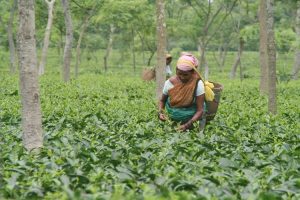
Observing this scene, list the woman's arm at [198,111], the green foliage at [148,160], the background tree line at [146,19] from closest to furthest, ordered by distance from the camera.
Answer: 1. the green foliage at [148,160]
2. the woman's arm at [198,111]
3. the background tree line at [146,19]

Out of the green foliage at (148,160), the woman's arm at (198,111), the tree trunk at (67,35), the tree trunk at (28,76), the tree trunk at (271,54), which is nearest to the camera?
the green foliage at (148,160)

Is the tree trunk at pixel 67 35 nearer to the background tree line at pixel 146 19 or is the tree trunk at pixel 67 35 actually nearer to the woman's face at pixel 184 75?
the background tree line at pixel 146 19

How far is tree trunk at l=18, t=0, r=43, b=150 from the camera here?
21.0 feet

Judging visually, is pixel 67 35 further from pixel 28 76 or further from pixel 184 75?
pixel 28 76

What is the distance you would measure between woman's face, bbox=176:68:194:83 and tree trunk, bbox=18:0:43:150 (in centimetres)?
213

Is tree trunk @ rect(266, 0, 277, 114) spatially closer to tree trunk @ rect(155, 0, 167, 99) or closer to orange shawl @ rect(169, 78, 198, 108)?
tree trunk @ rect(155, 0, 167, 99)

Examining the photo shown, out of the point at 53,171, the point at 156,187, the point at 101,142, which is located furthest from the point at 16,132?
the point at 156,187

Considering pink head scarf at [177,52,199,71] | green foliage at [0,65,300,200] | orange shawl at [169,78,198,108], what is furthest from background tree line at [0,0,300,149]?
orange shawl at [169,78,198,108]

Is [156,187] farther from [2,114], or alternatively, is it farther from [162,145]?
[2,114]

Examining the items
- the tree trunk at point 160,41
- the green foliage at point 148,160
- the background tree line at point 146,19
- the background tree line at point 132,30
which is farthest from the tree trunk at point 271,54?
the background tree line at point 146,19

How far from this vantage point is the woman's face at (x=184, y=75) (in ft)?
25.5

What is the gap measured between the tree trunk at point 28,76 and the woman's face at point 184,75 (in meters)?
2.13

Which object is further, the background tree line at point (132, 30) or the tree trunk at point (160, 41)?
the tree trunk at point (160, 41)

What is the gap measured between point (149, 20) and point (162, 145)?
28.7 m
